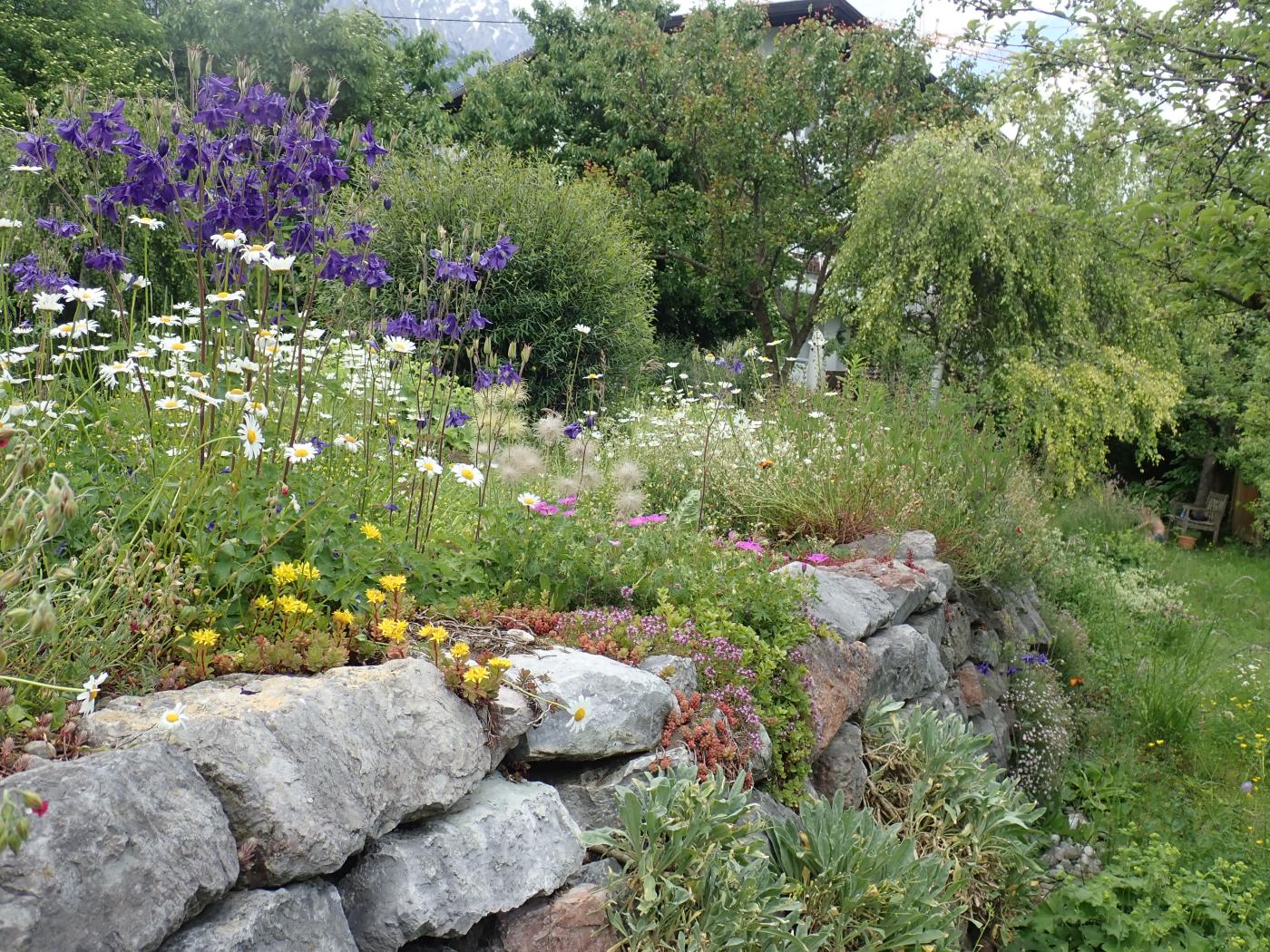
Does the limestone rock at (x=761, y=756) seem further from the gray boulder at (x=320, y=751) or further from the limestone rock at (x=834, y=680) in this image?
the gray boulder at (x=320, y=751)

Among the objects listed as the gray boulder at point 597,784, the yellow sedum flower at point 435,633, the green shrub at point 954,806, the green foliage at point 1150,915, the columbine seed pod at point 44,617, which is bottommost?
the green foliage at point 1150,915

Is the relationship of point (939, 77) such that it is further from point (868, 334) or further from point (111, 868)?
point (111, 868)

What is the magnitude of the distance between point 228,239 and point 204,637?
1.11m

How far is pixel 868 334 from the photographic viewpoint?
457 inches

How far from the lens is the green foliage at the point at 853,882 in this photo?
274 centimetres

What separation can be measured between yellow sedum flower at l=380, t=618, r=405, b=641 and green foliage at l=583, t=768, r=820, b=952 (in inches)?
26.9

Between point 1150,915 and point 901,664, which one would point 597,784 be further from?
point 1150,915

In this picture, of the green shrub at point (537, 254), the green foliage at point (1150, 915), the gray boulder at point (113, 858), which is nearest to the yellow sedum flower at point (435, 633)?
the gray boulder at point (113, 858)

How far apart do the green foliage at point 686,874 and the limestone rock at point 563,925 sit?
46 millimetres

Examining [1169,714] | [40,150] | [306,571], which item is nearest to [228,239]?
[40,150]

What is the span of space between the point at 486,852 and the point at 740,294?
16667mm

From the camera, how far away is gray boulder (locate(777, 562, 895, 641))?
380 cm

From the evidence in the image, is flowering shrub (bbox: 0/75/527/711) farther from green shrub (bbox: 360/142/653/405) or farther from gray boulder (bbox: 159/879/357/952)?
green shrub (bbox: 360/142/653/405)

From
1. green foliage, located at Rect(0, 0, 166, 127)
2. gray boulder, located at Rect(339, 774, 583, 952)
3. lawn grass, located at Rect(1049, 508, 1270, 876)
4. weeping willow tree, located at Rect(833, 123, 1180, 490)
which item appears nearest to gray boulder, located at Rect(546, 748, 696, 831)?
gray boulder, located at Rect(339, 774, 583, 952)
